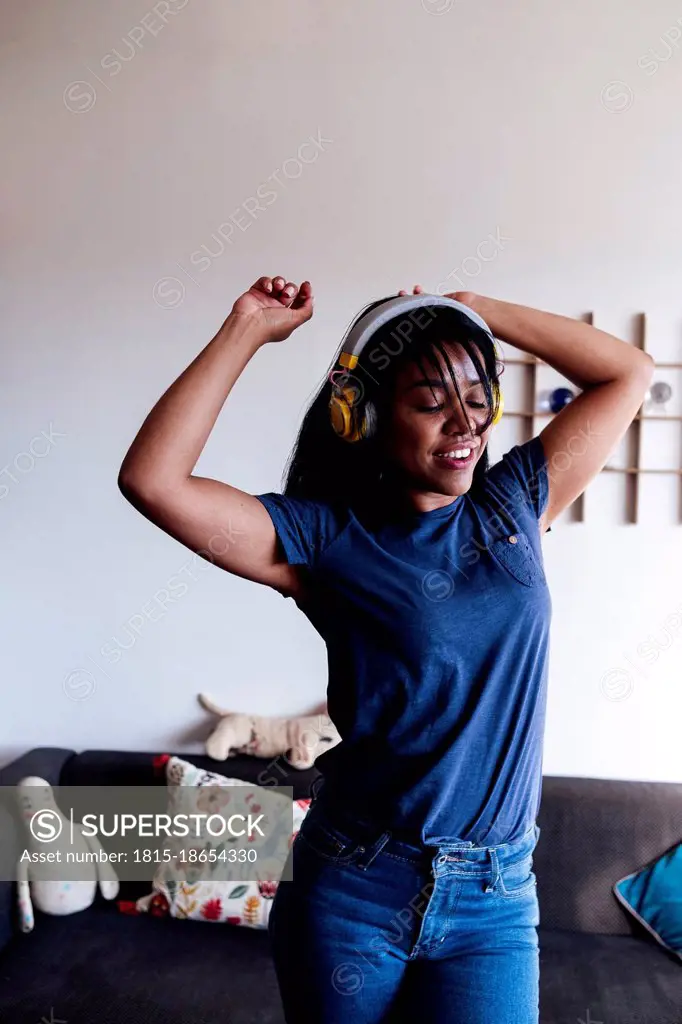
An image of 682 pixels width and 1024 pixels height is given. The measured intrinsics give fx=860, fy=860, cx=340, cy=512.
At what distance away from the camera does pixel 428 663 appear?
39.0 inches

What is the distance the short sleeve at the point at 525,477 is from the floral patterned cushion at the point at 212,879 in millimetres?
1420

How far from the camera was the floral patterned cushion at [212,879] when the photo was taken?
7.30 feet

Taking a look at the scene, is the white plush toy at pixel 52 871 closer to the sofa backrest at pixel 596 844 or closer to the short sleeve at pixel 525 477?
the sofa backrest at pixel 596 844

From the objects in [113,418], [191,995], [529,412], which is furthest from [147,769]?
[529,412]

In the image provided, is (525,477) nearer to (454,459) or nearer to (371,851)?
(454,459)

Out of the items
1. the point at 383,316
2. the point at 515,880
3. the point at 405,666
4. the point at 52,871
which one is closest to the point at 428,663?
the point at 405,666

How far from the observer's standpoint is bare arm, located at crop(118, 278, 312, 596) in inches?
39.2

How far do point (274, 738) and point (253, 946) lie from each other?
533mm

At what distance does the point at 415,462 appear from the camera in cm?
106

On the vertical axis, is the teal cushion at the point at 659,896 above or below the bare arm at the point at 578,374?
below

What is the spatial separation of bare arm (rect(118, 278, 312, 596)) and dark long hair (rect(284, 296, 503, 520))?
0.13m

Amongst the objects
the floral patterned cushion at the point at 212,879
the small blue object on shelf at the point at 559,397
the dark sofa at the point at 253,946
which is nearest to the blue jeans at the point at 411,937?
the dark sofa at the point at 253,946

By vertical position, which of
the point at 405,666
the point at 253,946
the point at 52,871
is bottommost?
the point at 253,946

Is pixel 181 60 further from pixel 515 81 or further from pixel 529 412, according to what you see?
pixel 529 412
